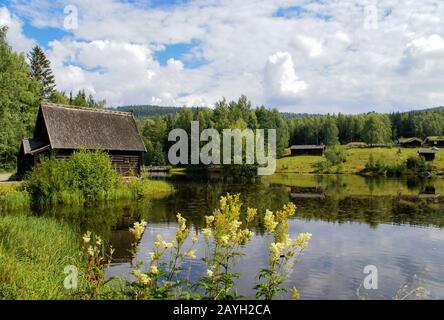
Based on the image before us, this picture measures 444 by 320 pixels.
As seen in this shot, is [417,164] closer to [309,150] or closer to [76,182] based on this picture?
[309,150]

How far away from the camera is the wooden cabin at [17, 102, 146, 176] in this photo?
3659 centimetres

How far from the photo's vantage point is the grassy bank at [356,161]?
87.2m

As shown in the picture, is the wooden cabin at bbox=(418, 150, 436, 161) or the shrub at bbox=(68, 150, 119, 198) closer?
the shrub at bbox=(68, 150, 119, 198)

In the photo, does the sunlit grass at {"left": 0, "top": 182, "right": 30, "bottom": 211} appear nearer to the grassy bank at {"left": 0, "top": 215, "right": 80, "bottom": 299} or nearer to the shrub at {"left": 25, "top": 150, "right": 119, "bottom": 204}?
the shrub at {"left": 25, "top": 150, "right": 119, "bottom": 204}

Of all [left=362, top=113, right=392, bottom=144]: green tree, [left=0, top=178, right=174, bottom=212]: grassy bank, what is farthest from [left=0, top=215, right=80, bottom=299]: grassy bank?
[left=362, top=113, right=392, bottom=144]: green tree

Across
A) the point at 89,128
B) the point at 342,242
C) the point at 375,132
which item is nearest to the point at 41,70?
the point at 89,128

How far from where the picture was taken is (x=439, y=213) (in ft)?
93.6

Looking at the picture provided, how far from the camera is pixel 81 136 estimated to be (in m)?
38.3

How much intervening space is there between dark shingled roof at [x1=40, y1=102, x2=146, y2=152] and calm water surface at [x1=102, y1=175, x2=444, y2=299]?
10.4 meters

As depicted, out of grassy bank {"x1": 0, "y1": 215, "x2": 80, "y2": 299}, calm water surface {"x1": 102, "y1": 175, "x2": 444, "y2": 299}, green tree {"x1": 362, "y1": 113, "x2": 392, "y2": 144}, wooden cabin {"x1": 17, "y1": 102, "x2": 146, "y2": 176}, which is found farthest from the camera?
green tree {"x1": 362, "y1": 113, "x2": 392, "y2": 144}

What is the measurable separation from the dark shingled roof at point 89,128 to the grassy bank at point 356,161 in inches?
2181

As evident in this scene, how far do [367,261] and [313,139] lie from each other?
126 meters

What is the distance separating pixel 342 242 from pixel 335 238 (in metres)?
0.95
